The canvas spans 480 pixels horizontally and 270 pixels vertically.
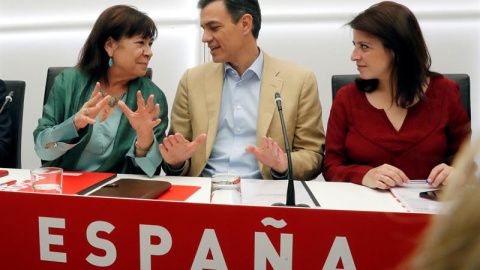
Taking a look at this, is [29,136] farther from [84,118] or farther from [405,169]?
[405,169]

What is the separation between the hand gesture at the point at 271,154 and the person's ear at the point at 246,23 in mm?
608

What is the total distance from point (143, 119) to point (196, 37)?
1433 millimetres

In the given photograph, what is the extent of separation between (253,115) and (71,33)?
1.79m

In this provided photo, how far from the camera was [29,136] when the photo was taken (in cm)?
307

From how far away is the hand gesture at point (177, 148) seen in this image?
1.41 metres

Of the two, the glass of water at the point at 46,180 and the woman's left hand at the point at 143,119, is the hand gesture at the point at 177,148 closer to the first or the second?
the woman's left hand at the point at 143,119

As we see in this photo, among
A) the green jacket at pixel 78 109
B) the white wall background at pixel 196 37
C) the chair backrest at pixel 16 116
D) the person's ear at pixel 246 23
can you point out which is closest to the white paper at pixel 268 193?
the green jacket at pixel 78 109

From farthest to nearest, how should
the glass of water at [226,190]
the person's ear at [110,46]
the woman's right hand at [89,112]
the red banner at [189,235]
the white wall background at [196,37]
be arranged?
the white wall background at [196,37] < the person's ear at [110,46] < the woman's right hand at [89,112] < the glass of water at [226,190] < the red banner at [189,235]

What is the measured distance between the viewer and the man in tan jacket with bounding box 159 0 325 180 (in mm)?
1635

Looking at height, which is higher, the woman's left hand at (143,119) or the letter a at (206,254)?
the woman's left hand at (143,119)

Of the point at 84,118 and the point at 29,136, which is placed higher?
the point at 84,118

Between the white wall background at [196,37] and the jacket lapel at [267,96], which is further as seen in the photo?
the white wall background at [196,37]

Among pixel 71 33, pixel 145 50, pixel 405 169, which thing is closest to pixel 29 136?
pixel 71 33

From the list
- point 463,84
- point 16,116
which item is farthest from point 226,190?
point 16,116
